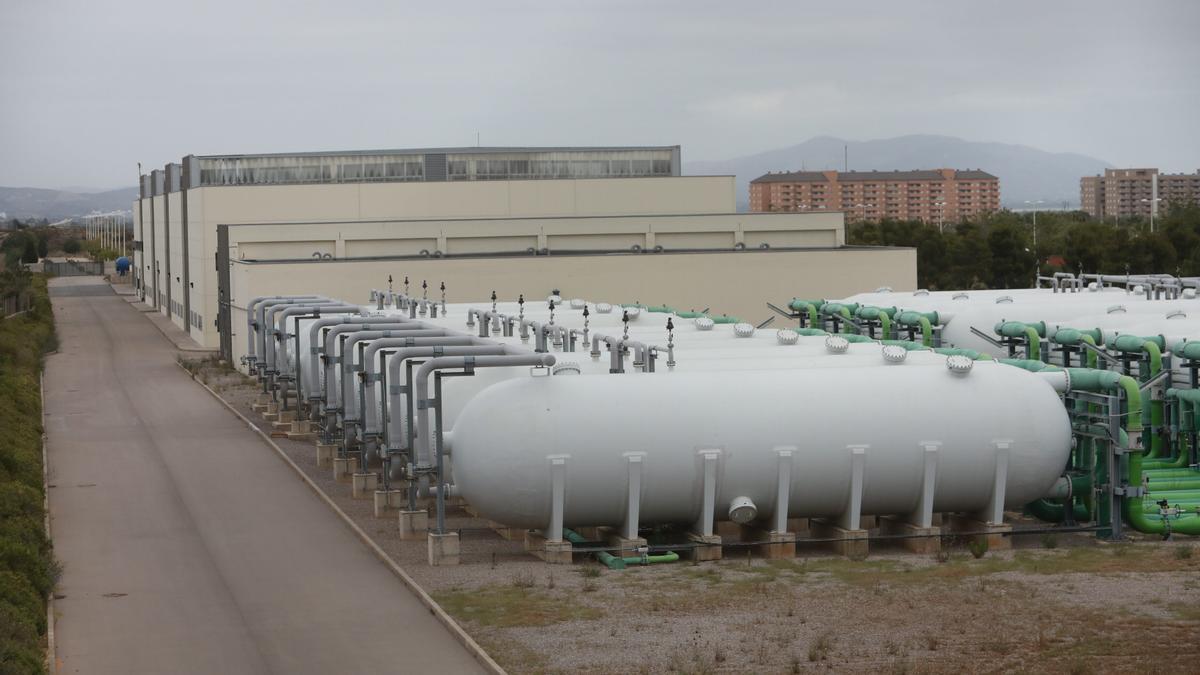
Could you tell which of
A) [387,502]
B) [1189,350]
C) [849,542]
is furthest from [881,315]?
[849,542]

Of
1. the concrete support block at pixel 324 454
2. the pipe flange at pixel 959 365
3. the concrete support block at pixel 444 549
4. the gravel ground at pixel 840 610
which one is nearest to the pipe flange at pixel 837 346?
the pipe flange at pixel 959 365

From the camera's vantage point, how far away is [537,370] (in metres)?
24.0

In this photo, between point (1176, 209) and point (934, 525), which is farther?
point (1176, 209)

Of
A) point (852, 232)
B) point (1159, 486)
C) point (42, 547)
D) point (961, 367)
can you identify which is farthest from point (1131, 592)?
point (852, 232)

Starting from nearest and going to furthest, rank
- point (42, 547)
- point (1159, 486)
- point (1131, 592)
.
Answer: point (1131, 592) → point (42, 547) → point (1159, 486)

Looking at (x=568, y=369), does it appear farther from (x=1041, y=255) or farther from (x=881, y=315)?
(x=1041, y=255)

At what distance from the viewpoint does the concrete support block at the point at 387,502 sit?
28.7 metres

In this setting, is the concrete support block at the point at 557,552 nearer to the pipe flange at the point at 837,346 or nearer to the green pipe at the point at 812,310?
the pipe flange at the point at 837,346

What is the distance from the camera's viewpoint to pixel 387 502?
2877cm

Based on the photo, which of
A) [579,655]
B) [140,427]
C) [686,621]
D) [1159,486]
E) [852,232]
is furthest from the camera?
[852,232]

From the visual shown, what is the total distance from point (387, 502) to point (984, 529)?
1054 cm

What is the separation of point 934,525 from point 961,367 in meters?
3.02

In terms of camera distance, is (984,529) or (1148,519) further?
(1148,519)

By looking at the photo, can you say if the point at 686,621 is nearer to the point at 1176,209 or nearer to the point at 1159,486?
the point at 1159,486
